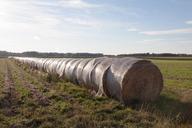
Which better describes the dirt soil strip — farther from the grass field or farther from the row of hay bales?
the row of hay bales

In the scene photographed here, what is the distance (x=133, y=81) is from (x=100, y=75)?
2020 mm

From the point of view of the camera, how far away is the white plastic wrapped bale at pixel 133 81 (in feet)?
39.6

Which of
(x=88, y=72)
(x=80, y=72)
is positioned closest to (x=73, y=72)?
(x=80, y=72)

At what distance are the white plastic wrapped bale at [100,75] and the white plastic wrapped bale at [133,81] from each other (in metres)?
0.33

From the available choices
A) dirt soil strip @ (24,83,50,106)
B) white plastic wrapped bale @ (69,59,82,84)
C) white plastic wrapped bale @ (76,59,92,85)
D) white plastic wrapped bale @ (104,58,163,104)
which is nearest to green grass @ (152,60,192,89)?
white plastic wrapped bale @ (76,59,92,85)

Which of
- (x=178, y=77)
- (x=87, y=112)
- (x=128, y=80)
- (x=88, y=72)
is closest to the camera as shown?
(x=87, y=112)

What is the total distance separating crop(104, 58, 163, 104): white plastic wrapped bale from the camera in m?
12.1

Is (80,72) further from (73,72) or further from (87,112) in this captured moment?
(87,112)

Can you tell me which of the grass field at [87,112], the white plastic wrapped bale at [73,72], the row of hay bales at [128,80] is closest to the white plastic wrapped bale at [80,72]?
the white plastic wrapped bale at [73,72]

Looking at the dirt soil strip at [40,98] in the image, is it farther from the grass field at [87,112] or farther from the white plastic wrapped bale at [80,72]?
the white plastic wrapped bale at [80,72]

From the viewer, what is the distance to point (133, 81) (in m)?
12.2

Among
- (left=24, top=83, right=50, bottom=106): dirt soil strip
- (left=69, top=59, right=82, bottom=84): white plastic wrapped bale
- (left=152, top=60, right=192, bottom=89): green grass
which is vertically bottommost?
(left=152, top=60, right=192, bottom=89): green grass

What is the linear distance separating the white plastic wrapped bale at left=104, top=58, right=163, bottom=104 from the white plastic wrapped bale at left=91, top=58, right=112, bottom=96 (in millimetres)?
334

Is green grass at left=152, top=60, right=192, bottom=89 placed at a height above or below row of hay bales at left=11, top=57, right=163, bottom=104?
below
